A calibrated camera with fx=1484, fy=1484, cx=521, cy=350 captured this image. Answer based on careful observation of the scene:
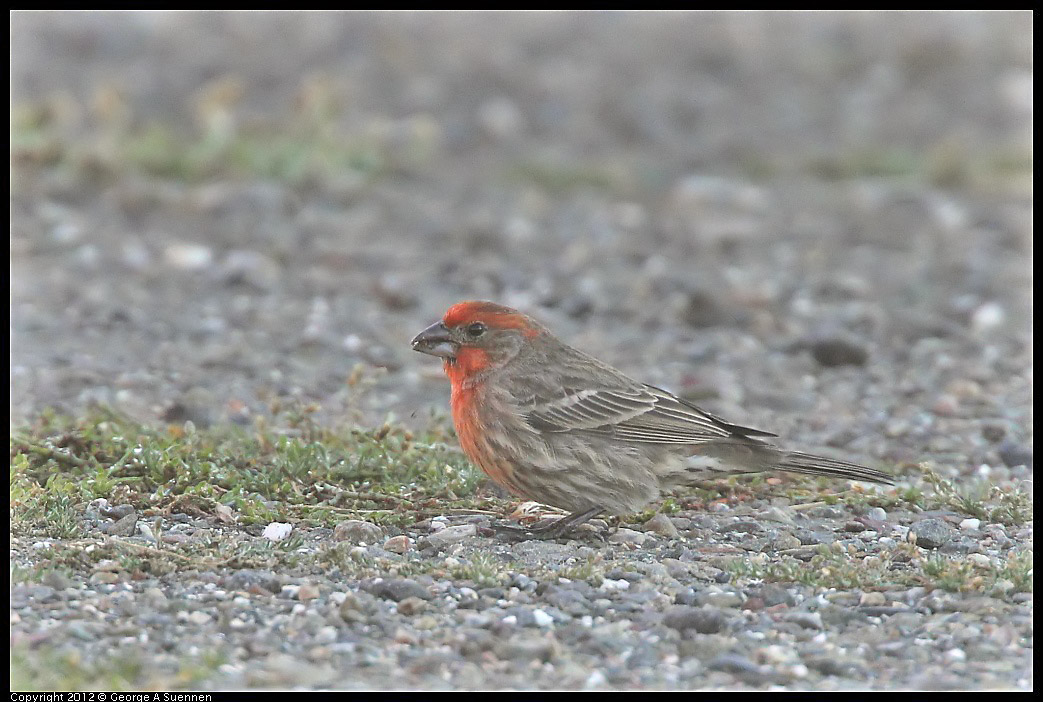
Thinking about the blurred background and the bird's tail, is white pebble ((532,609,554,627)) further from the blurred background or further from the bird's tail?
the blurred background

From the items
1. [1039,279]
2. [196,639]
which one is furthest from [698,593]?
[1039,279]

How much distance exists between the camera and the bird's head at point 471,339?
6.57 metres

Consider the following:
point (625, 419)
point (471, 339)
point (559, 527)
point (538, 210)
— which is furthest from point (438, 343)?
point (538, 210)

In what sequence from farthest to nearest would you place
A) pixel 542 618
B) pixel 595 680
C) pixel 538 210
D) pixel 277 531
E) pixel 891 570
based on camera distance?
pixel 538 210
pixel 277 531
pixel 891 570
pixel 542 618
pixel 595 680

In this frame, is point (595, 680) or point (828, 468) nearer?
point (595, 680)

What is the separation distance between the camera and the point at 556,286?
34.7ft

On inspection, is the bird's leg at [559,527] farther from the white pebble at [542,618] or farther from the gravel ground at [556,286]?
the white pebble at [542,618]

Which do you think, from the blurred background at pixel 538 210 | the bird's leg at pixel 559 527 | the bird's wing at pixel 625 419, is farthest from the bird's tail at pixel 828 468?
the blurred background at pixel 538 210

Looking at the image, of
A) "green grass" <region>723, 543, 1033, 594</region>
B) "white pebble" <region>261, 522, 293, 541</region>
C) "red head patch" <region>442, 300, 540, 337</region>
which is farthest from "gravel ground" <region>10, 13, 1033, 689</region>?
"red head patch" <region>442, 300, 540, 337</region>

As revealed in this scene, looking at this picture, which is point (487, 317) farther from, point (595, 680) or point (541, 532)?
point (595, 680)

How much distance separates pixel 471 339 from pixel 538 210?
581 cm

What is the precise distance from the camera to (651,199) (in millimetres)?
12867

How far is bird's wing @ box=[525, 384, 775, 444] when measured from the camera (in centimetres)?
635

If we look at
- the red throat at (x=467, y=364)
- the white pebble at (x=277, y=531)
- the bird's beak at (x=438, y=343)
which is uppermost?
the bird's beak at (x=438, y=343)
